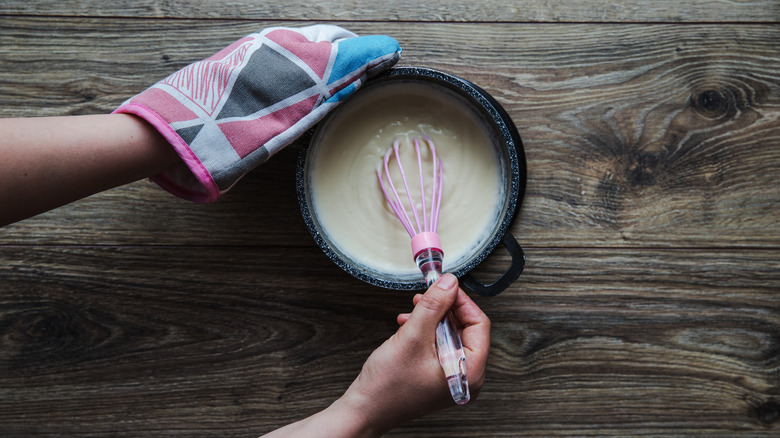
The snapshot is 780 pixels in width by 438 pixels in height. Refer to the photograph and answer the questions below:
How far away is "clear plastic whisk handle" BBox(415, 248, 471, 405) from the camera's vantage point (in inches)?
19.5

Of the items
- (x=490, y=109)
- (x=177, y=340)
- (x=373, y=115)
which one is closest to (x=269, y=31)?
(x=373, y=115)

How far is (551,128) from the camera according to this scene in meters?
0.67

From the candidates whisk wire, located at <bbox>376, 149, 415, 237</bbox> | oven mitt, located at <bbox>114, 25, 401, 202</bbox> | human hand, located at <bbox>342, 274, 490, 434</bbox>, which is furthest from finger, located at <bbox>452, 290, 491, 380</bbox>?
oven mitt, located at <bbox>114, 25, 401, 202</bbox>

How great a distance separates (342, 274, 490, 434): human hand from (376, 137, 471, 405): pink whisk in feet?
0.06

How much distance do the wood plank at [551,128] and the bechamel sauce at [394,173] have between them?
7 cm

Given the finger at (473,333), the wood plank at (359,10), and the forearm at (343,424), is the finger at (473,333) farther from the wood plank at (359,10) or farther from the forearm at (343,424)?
the wood plank at (359,10)

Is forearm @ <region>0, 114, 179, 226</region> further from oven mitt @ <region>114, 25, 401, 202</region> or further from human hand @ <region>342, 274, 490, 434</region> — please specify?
human hand @ <region>342, 274, 490, 434</region>

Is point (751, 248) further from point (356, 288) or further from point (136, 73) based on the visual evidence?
point (136, 73)

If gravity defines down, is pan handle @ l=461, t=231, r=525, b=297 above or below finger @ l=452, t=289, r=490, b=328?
above

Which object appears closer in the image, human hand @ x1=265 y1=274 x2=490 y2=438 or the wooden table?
human hand @ x1=265 y1=274 x2=490 y2=438

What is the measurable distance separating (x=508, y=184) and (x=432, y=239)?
120 millimetres

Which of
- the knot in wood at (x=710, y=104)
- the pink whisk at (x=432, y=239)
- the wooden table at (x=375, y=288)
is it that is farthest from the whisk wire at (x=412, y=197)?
the knot in wood at (x=710, y=104)

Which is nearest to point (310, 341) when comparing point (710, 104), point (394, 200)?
point (394, 200)

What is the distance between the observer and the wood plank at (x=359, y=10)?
0.68m
